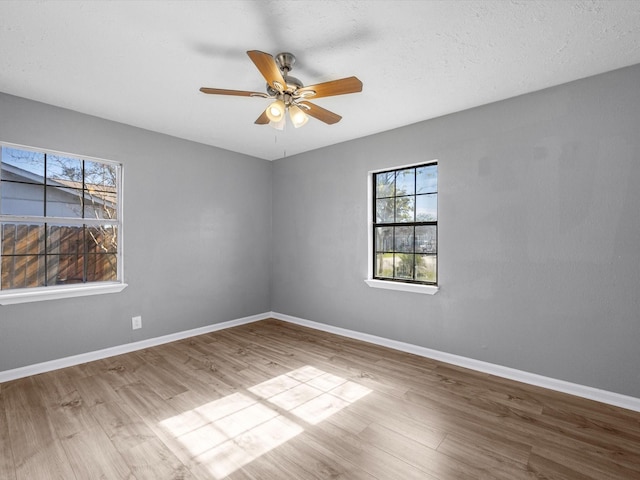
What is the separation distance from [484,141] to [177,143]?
3521 mm

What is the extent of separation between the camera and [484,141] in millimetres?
2906

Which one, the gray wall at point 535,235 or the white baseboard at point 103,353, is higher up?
the gray wall at point 535,235

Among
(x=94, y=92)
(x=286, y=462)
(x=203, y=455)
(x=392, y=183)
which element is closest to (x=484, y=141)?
(x=392, y=183)

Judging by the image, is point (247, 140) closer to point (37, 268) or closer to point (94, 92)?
point (94, 92)

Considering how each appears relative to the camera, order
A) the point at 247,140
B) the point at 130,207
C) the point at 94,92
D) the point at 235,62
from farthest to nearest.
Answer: the point at 247,140 < the point at 130,207 < the point at 94,92 < the point at 235,62

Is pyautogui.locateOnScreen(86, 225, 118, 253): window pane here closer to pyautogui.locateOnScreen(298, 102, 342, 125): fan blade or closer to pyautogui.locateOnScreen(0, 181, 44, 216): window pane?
pyautogui.locateOnScreen(0, 181, 44, 216): window pane

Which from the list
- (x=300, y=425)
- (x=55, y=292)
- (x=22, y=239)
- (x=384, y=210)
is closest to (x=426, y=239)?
(x=384, y=210)

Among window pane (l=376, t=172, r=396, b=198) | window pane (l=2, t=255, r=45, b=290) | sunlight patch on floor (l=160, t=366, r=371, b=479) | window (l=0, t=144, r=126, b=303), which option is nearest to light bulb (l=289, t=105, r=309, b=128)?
window pane (l=376, t=172, r=396, b=198)

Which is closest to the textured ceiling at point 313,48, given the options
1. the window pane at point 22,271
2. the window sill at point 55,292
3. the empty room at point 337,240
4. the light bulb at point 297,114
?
the empty room at point 337,240

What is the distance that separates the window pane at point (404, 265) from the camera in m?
3.50

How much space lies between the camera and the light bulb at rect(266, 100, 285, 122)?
7.04 ft

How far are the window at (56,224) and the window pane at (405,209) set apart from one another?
3195 mm

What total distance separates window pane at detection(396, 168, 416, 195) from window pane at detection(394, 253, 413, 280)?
74cm

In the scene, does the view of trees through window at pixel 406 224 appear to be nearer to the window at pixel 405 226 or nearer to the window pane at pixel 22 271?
the window at pixel 405 226
